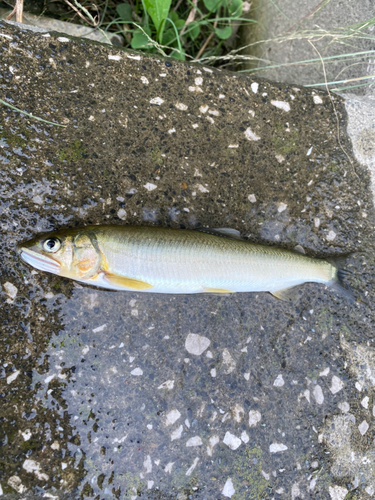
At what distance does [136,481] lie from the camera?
2.34 metres

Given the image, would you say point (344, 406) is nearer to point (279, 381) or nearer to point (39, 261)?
point (279, 381)

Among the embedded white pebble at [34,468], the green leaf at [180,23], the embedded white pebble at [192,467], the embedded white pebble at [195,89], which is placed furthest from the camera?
the green leaf at [180,23]

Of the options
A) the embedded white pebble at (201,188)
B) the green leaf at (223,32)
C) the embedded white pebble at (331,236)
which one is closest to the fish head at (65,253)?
the embedded white pebble at (201,188)

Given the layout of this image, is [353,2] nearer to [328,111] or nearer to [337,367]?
[328,111]

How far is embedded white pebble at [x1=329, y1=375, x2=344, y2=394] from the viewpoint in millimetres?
2791

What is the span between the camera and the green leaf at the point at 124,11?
3.51 m

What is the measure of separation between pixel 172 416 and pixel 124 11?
3836 millimetres

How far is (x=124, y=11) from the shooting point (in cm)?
353

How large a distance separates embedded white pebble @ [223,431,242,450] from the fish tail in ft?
4.61

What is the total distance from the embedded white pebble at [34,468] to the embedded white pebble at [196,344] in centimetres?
121

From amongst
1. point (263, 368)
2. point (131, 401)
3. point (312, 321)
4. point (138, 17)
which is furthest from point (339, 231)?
point (138, 17)

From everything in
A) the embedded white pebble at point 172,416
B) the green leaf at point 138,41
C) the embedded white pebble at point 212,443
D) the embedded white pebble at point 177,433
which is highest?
the green leaf at point 138,41

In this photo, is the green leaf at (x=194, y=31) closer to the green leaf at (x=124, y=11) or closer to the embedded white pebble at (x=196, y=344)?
the green leaf at (x=124, y=11)

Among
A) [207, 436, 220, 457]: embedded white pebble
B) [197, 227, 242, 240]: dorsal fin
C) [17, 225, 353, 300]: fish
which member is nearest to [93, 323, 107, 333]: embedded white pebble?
[17, 225, 353, 300]: fish
